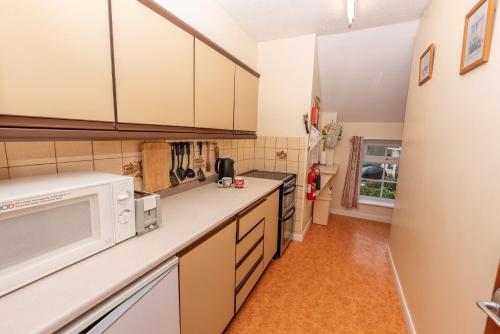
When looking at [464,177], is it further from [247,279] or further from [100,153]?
[100,153]

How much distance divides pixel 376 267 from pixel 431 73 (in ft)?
6.02

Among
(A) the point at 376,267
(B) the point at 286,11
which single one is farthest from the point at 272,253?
(B) the point at 286,11

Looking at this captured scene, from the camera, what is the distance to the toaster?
101 centimetres

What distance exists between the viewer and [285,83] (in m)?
2.54

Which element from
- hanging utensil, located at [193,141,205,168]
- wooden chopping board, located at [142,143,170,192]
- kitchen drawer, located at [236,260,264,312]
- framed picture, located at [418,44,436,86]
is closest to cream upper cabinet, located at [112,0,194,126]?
wooden chopping board, located at [142,143,170,192]

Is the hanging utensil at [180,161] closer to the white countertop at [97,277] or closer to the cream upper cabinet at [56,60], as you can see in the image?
the white countertop at [97,277]

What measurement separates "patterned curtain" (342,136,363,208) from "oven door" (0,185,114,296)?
348 cm

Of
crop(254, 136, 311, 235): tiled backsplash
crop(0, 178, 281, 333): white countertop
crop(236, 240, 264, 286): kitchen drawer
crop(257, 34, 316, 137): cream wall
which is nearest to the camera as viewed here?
crop(0, 178, 281, 333): white countertop

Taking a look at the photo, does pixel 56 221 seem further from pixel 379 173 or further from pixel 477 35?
pixel 379 173

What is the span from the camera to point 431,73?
1.55 meters

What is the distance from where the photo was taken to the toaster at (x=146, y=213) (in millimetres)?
1009

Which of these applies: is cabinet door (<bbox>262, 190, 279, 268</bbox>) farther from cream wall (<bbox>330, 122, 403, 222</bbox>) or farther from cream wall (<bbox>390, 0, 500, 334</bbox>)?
cream wall (<bbox>330, 122, 403, 222</bbox>)

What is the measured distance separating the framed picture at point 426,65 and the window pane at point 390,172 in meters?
2.19

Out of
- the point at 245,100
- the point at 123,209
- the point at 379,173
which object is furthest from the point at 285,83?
the point at 379,173
